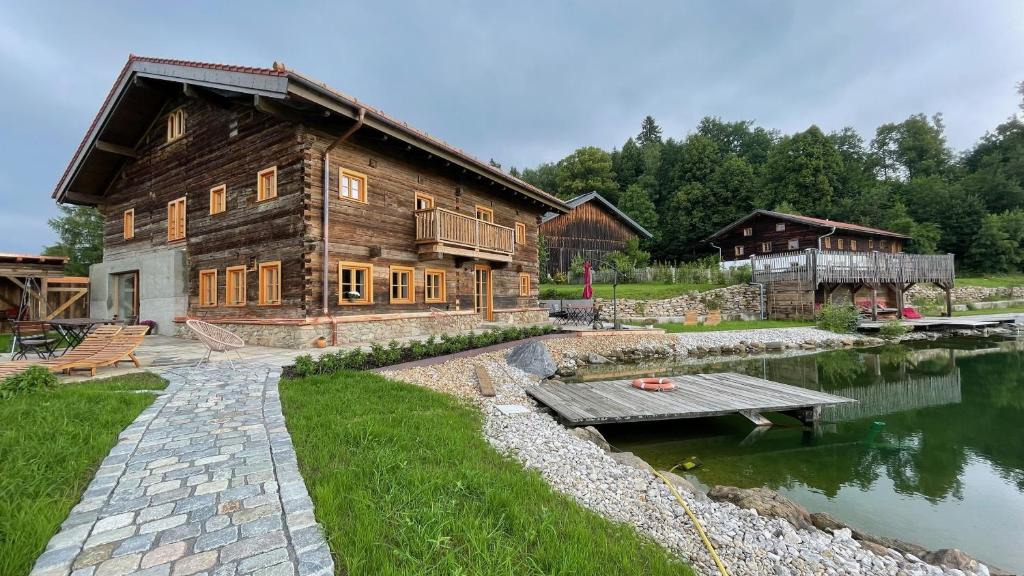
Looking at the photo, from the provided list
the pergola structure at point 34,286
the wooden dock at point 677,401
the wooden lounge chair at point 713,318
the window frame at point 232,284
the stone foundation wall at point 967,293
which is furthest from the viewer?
the stone foundation wall at point 967,293

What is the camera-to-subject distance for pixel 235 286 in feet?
38.3

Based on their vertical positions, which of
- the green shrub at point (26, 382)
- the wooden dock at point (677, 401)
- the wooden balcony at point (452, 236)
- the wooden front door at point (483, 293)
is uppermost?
the wooden balcony at point (452, 236)

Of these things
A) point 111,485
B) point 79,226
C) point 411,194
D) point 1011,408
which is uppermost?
point 79,226

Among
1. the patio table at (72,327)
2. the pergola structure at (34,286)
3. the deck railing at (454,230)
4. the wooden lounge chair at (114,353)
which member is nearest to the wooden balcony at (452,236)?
the deck railing at (454,230)

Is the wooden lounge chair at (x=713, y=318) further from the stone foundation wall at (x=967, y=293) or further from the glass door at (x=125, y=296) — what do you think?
the glass door at (x=125, y=296)

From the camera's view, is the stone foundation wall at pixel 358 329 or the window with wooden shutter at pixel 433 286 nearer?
the stone foundation wall at pixel 358 329

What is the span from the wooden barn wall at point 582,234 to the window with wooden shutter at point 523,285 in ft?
36.5

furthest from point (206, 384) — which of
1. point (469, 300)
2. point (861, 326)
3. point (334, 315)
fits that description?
point (861, 326)

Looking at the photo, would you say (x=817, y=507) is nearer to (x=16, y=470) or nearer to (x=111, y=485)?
(x=111, y=485)

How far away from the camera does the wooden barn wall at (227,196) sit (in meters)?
10.4

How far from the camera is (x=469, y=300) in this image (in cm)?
1491

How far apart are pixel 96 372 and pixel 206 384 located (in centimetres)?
231

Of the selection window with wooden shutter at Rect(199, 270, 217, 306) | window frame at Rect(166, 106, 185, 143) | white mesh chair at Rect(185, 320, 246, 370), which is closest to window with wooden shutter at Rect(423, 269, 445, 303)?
white mesh chair at Rect(185, 320, 246, 370)

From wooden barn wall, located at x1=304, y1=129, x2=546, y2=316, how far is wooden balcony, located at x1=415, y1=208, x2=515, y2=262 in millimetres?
434
